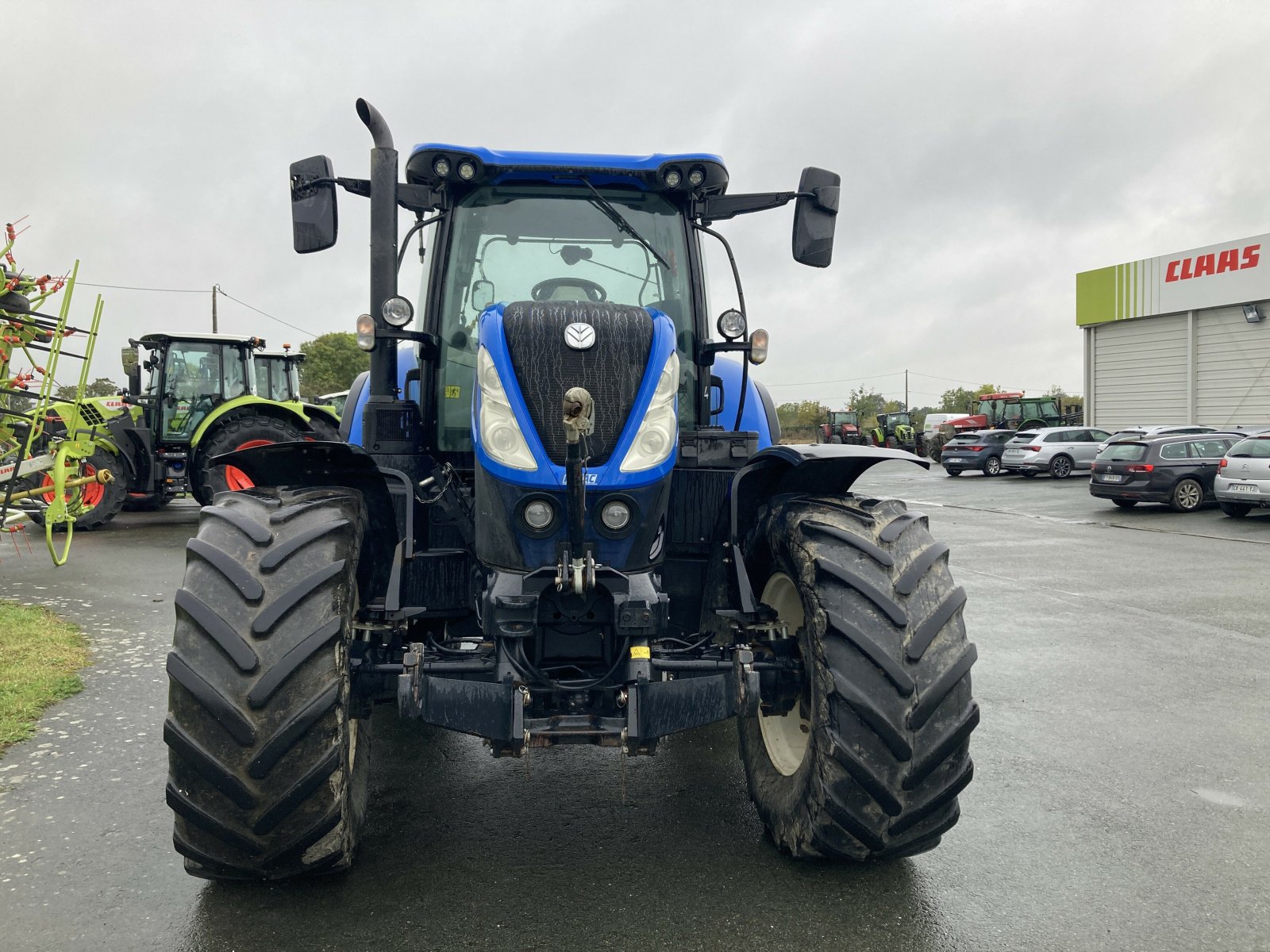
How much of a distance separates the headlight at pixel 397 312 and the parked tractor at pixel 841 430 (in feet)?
114

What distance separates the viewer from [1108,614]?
8.48 m

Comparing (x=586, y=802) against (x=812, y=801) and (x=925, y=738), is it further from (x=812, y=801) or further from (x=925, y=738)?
(x=925, y=738)

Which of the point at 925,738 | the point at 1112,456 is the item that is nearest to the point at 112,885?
the point at 925,738

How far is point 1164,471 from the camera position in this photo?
17891mm

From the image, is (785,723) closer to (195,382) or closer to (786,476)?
(786,476)

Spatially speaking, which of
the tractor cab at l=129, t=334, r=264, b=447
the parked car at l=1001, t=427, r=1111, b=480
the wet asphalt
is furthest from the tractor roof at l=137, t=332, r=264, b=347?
the parked car at l=1001, t=427, r=1111, b=480

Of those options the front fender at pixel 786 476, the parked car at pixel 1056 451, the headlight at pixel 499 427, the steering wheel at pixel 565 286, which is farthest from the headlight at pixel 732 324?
the parked car at pixel 1056 451

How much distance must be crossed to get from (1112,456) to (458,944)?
737 inches

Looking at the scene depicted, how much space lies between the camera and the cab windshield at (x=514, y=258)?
4176 mm

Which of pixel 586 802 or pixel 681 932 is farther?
pixel 586 802

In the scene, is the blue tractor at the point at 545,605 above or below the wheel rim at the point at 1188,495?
above

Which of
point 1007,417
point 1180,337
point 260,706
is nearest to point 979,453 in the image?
point 1180,337

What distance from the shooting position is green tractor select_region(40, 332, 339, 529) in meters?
13.3

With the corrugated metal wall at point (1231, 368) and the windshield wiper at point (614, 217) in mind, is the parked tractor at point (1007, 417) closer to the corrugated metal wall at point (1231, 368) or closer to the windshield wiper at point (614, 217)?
the corrugated metal wall at point (1231, 368)
